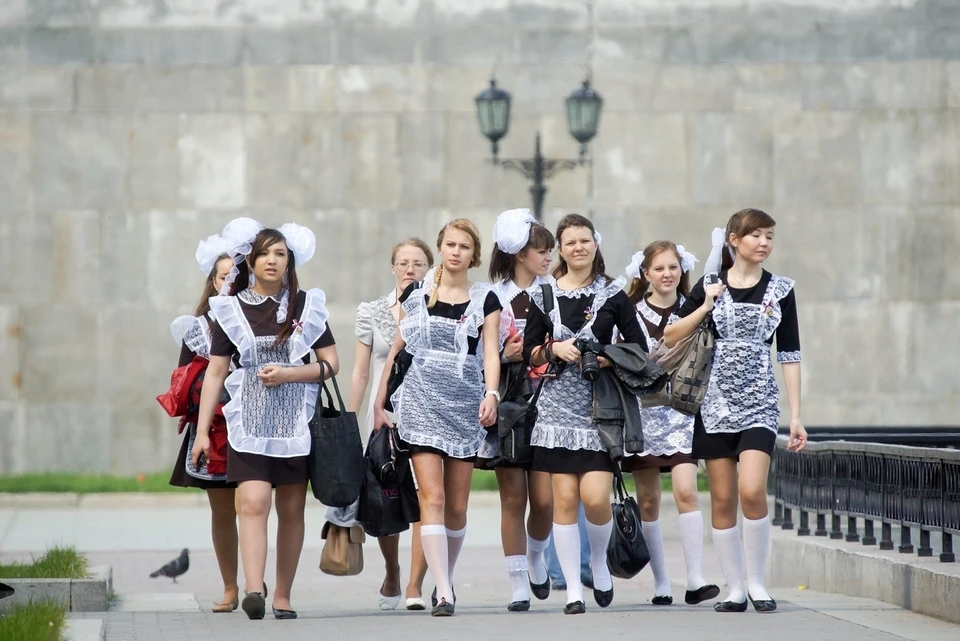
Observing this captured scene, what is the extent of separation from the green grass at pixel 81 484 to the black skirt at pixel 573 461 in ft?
39.2

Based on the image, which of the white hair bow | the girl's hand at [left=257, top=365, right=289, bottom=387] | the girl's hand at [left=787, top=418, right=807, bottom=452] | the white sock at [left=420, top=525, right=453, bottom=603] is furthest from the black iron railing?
the girl's hand at [left=257, top=365, right=289, bottom=387]

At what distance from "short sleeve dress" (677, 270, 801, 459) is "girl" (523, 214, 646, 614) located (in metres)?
0.47

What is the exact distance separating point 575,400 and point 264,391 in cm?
161

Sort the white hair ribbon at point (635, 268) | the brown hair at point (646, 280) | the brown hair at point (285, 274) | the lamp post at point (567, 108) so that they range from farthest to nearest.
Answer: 1. the lamp post at point (567, 108)
2. the white hair ribbon at point (635, 268)
3. the brown hair at point (646, 280)
4. the brown hair at point (285, 274)

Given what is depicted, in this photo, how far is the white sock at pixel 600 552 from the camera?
9.26 meters

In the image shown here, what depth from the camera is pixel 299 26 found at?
2425 centimetres

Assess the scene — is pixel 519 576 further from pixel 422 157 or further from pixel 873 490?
pixel 422 157

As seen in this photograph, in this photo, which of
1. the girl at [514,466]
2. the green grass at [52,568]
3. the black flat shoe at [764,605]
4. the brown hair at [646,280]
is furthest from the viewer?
the brown hair at [646,280]

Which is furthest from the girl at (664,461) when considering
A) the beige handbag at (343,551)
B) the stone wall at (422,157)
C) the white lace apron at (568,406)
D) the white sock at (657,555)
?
the stone wall at (422,157)

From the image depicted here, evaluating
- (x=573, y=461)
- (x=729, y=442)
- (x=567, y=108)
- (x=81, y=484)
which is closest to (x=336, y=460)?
(x=573, y=461)

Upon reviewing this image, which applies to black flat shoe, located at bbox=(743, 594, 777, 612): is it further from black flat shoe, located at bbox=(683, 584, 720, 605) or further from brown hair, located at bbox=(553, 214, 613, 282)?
brown hair, located at bbox=(553, 214, 613, 282)

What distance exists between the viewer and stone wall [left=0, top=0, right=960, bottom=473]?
78.8 feet

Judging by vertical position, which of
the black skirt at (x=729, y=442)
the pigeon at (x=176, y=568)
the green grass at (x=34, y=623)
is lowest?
the pigeon at (x=176, y=568)

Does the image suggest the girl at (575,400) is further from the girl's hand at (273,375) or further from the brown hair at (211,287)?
the brown hair at (211,287)
